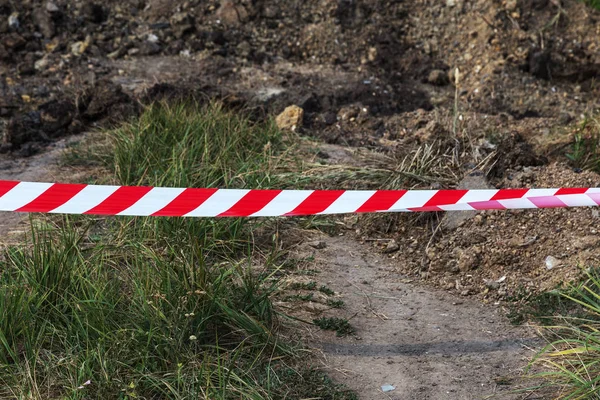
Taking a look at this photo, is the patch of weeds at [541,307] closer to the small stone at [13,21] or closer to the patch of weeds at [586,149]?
the patch of weeds at [586,149]

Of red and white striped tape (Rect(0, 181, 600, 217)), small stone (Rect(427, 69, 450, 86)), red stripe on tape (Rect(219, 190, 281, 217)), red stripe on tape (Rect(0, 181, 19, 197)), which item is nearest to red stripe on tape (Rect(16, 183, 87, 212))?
red and white striped tape (Rect(0, 181, 600, 217))

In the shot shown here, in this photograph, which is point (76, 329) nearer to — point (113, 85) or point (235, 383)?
point (235, 383)

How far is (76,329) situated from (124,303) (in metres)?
0.29

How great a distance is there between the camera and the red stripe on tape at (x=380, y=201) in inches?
152

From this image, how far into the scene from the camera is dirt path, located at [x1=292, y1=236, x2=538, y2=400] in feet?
12.4

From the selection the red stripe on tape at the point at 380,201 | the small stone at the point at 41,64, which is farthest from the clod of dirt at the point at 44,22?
the red stripe on tape at the point at 380,201

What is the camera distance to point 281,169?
585 cm

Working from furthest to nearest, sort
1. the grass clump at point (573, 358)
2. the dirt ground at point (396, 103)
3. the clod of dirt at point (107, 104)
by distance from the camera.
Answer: the clod of dirt at point (107, 104) < the dirt ground at point (396, 103) < the grass clump at point (573, 358)

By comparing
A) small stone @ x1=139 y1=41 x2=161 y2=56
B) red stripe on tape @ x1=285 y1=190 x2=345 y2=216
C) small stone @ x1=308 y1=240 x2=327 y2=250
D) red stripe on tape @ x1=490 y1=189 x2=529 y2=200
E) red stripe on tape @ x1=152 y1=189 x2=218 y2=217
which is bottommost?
small stone @ x1=308 y1=240 x2=327 y2=250

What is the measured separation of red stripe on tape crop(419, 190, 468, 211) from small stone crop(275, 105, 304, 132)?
117 inches

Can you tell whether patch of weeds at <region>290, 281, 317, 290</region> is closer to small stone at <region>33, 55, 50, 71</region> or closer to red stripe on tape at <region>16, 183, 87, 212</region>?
red stripe on tape at <region>16, 183, 87, 212</region>

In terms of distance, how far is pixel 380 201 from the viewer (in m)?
3.91

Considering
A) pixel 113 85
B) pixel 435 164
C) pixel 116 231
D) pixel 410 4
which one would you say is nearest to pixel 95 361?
pixel 116 231

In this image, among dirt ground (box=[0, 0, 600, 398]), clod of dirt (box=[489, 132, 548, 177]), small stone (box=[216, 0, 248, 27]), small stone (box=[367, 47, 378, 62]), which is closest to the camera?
dirt ground (box=[0, 0, 600, 398])
